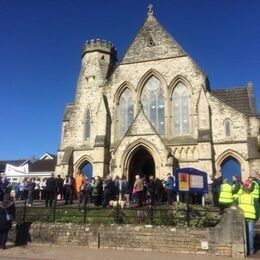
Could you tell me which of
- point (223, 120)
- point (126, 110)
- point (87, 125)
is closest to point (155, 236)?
point (223, 120)

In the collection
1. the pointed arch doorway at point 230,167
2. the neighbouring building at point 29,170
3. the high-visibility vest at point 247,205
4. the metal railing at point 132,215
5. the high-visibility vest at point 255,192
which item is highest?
the neighbouring building at point 29,170

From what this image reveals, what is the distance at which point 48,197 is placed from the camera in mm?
18031

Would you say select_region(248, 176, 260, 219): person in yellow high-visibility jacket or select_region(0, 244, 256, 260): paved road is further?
select_region(248, 176, 260, 219): person in yellow high-visibility jacket

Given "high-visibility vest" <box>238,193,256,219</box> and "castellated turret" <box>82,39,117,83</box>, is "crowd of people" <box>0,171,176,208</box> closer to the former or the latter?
"high-visibility vest" <box>238,193,256,219</box>

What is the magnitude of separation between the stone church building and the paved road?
1189 centimetres

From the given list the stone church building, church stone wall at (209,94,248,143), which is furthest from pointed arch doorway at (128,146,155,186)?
church stone wall at (209,94,248,143)

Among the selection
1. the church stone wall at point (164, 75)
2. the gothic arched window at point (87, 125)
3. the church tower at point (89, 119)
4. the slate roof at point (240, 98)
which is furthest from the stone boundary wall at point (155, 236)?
the slate roof at point (240, 98)

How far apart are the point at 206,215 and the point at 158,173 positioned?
434 inches

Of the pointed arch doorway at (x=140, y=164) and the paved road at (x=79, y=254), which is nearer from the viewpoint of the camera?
the paved road at (x=79, y=254)

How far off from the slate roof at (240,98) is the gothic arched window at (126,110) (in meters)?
6.64

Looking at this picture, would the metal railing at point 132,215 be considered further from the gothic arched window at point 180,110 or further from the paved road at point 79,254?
the gothic arched window at point 180,110

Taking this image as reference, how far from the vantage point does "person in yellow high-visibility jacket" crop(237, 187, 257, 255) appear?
1119 cm

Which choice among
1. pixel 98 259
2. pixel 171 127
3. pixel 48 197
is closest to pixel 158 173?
pixel 171 127

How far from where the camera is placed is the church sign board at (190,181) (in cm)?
1695
